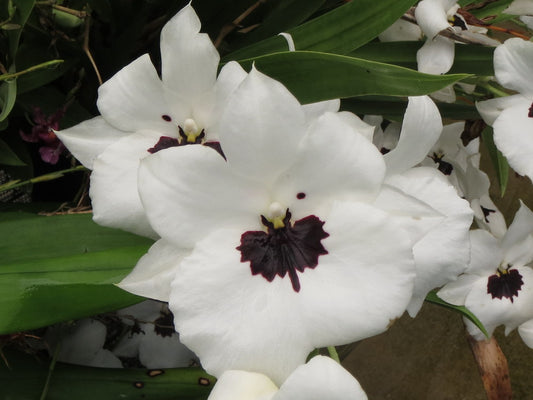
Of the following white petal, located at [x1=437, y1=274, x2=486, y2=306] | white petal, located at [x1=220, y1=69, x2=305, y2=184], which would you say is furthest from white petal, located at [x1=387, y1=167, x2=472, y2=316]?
white petal, located at [x1=437, y1=274, x2=486, y2=306]

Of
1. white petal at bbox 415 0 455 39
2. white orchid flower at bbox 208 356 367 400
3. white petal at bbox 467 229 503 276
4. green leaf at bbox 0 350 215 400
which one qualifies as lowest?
white petal at bbox 467 229 503 276

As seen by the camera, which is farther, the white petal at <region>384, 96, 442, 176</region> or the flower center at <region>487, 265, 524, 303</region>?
the flower center at <region>487, 265, 524, 303</region>

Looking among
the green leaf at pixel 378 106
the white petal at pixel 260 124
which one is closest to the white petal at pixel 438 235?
the white petal at pixel 260 124

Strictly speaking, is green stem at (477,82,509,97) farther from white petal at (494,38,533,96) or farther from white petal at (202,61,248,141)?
white petal at (202,61,248,141)

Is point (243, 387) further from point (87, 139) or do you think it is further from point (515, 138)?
point (515, 138)

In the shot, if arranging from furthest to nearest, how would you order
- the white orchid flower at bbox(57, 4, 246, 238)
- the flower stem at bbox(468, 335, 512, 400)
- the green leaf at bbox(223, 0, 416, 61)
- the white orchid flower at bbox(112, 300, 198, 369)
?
1. the white orchid flower at bbox(112, 300, 198, 369)
2. the flower stem at bbox(468, 335, 512, 400)
3. the green leaf at bbox(223, 0, 416, 61)
4. the white orchid flower at bbox(57, 4, 246, 238)

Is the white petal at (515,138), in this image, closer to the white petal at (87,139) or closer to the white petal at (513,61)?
the white petal at (513,61)

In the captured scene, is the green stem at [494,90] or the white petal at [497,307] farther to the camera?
the white petal at [497,307]

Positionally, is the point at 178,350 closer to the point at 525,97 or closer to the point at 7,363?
the point at 7,363
